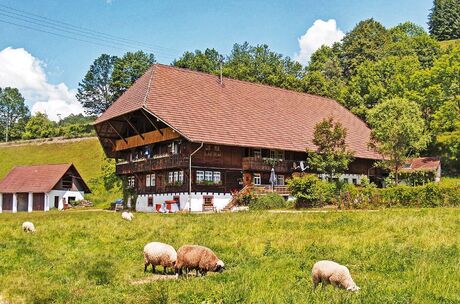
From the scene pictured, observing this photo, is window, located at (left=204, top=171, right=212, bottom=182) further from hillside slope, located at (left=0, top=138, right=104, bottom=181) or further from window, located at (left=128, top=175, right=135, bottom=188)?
hillside slope, located at (left=0, top=138, right=104, bottom=181)

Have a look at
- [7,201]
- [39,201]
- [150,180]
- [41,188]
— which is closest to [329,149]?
[150,180]

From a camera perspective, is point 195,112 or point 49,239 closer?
point 49,239

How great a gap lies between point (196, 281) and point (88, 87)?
344 ft

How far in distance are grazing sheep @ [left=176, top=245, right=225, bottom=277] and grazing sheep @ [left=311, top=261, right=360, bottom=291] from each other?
11.4 feet

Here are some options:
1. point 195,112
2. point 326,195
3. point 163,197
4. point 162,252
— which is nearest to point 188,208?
point 163,197

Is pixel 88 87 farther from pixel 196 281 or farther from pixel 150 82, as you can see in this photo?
pixel 196 281

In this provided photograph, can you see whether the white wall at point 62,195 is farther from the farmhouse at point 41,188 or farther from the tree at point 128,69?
the tree at point 128,69

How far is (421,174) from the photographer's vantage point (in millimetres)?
59125

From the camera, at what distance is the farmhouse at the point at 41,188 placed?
220 feet

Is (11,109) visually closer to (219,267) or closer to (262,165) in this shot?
(262,165)

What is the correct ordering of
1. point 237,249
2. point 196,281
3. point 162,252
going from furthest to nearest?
point 237,249
point 162,252
point 196,281

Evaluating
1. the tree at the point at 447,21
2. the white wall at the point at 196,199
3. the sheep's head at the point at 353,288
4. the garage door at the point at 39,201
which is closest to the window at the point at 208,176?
the white wall at the point at 196,199

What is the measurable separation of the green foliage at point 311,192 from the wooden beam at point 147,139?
1214 cm

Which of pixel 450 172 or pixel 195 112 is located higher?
pixel 195 112
